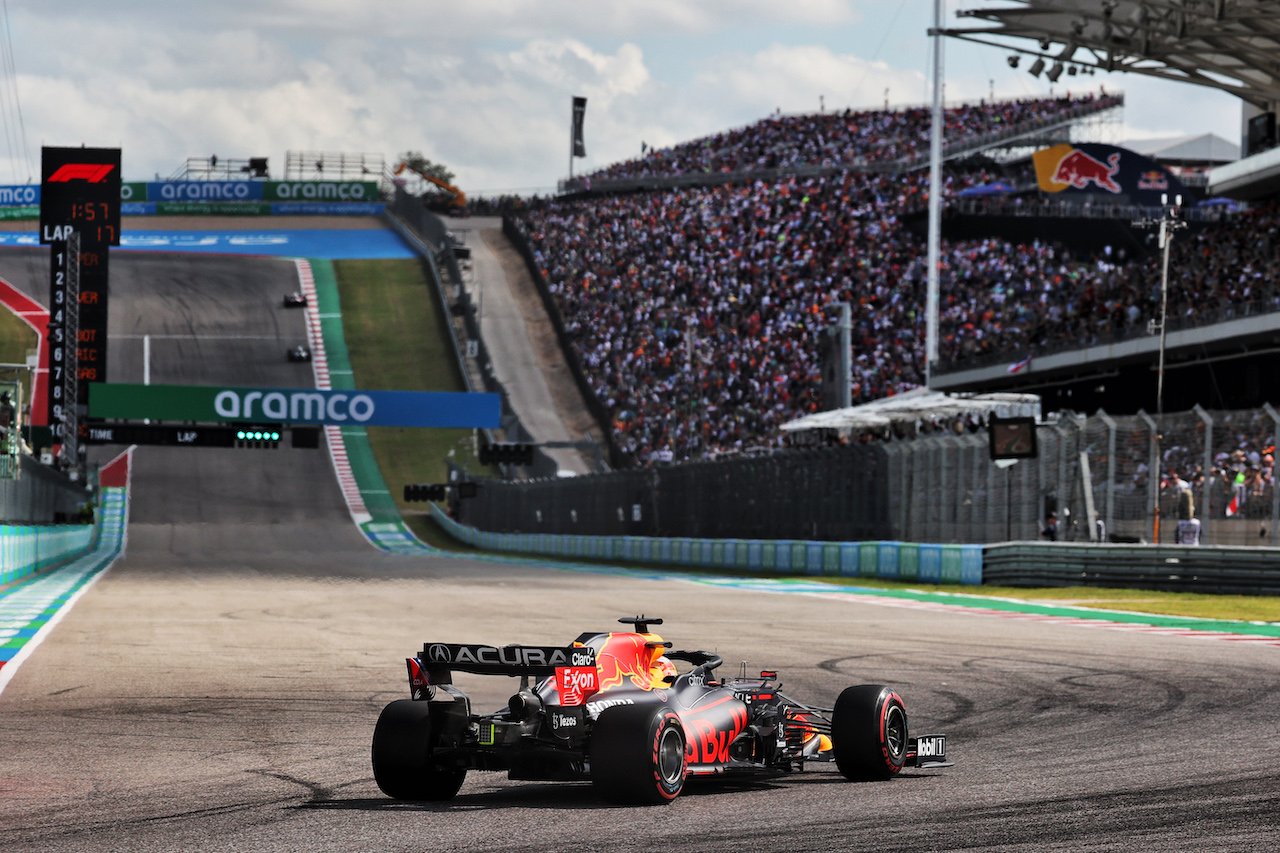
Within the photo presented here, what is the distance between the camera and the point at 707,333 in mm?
59156

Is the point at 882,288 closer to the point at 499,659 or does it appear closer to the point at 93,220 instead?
the point at 93,220

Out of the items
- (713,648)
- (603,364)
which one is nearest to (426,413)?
(603,364)

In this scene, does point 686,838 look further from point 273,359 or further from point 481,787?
point 273,359

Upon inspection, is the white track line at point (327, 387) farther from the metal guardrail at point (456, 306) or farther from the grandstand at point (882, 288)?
the grandstand at point (882, 288)

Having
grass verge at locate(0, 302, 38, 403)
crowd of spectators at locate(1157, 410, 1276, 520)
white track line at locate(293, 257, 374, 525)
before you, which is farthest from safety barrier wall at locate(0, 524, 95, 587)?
grass verge at locate(0, 302, 38, 403)

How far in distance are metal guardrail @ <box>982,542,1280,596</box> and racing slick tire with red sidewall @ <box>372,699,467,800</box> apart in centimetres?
1709

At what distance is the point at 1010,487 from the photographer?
26266mm

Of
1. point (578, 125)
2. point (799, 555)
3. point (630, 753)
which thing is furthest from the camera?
point (578, 125)

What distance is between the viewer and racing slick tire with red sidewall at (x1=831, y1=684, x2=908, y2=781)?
24.9 ft

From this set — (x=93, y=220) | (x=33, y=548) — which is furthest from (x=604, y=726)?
(x=93, y=220)

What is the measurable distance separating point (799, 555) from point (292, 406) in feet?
77.6

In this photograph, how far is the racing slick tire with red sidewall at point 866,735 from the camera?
7594mm

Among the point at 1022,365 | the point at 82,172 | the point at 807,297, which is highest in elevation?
the point at 82,172

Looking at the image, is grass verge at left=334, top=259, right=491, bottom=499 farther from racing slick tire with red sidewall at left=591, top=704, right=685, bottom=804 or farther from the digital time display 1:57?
racing slick tire with red sidewall at left=591, top=704, right=685, bottom=804
